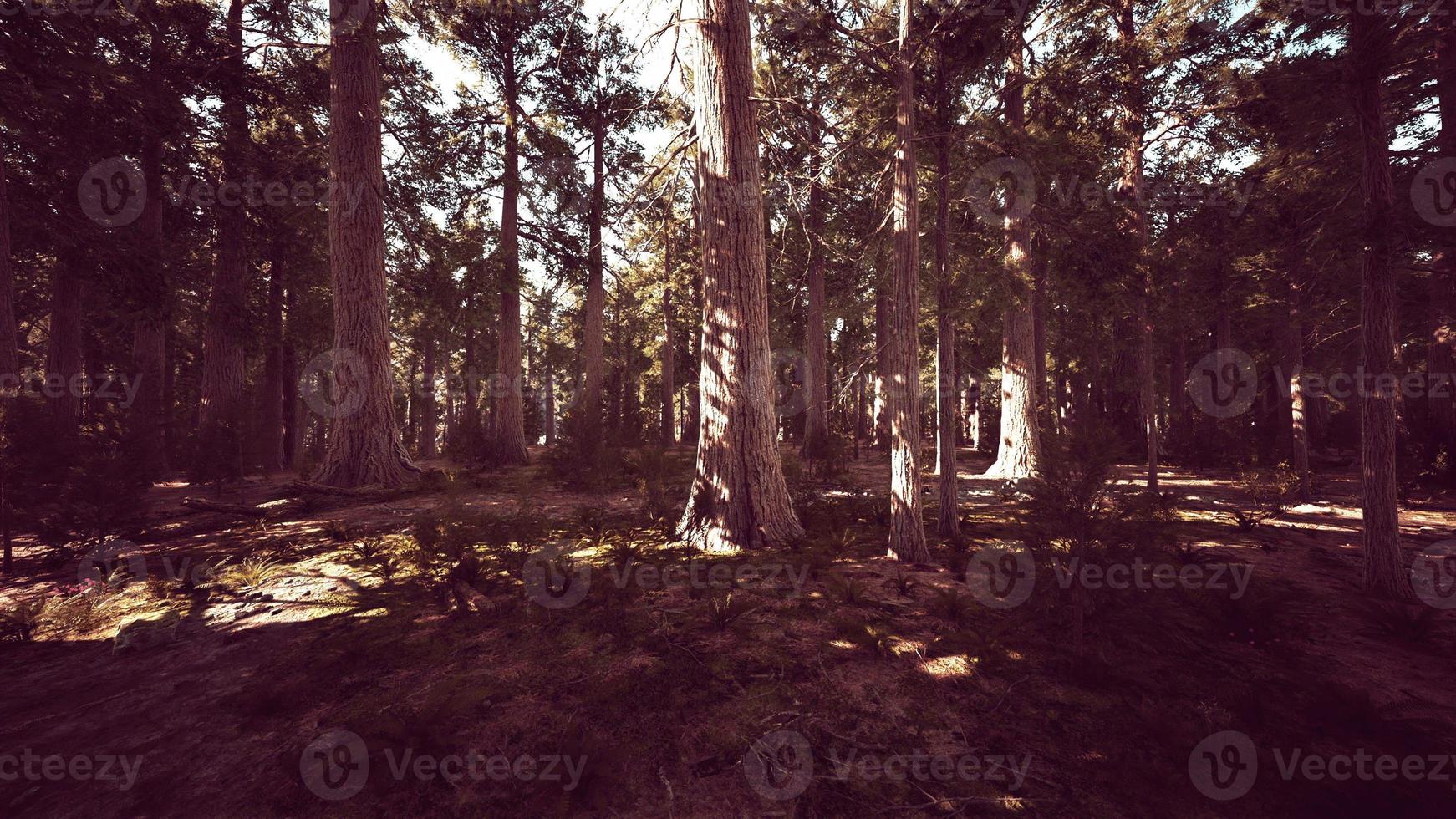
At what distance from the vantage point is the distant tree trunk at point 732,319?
6.03 metres

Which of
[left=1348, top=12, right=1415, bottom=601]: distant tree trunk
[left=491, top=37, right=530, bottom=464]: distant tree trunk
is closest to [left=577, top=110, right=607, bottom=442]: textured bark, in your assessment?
[left=491, top=37, right=530, bottom=464]: distant tree trunk

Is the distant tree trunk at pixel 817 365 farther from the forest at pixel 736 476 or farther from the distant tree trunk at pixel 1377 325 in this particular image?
the distant tree trunk at pixel 1377 325

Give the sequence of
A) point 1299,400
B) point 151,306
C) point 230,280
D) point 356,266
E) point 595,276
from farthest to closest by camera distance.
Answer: point 595,276
point 230,280
point 1299,400
point 356,266
point 151,306

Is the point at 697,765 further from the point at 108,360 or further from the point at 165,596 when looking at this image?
the point at 108,360

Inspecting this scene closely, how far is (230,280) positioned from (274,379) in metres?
3.92

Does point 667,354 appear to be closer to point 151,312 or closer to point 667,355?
point 667,355

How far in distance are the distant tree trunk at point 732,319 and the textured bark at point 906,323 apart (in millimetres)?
1524

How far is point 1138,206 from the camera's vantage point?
Answer: 1050cm

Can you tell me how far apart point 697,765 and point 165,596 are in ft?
19.2

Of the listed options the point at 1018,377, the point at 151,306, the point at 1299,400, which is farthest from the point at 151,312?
the point at 1299,400

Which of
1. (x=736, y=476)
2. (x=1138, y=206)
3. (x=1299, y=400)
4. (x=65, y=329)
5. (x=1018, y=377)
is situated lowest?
(x=736, y=476)

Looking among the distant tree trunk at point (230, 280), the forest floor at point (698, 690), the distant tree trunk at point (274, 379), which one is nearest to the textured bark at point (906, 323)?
the forest floor at point (698, 690)

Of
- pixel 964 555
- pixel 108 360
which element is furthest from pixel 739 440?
pixel 108 360

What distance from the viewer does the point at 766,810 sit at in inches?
93.7
